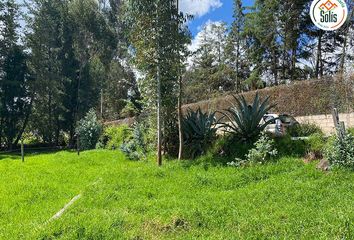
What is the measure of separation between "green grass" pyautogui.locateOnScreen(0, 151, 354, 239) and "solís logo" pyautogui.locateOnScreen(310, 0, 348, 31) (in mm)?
5971

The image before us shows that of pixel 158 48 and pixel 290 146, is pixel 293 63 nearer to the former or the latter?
pixel 158 48

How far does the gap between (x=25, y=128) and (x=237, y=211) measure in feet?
90.4

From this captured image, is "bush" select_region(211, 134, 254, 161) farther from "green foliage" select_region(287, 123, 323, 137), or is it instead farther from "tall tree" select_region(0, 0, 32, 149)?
"tall tree" select_region(0, 0, 32, 149)

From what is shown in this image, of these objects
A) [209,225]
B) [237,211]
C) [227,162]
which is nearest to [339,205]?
[237,211]

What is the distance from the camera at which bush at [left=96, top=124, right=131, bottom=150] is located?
17.9m

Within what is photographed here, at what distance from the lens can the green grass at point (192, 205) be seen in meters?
4.36

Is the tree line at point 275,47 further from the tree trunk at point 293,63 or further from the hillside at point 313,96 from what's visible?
the hillside at point 313,96

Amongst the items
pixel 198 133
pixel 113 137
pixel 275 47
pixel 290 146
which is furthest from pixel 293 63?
pixel 290 146

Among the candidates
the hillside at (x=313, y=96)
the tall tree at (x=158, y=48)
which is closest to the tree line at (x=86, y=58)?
the hillside at (x=313, y=96)

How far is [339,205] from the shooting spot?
4.76 meters

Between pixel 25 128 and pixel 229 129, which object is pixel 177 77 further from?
pixel 25 128

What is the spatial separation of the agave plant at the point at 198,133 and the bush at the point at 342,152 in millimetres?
4016

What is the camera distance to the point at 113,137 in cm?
1902

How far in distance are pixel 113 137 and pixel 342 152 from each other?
1437cm
